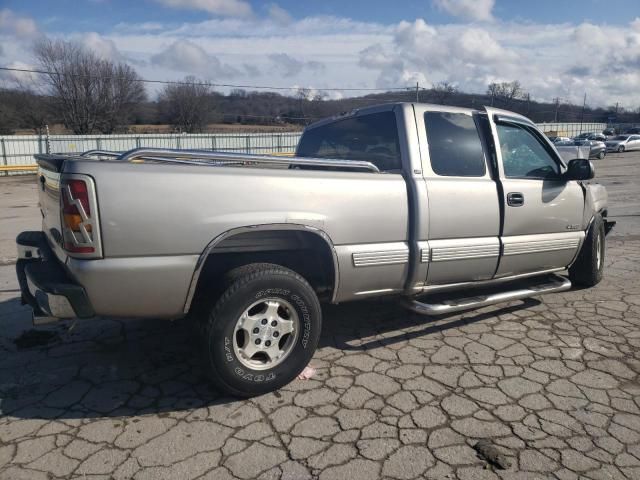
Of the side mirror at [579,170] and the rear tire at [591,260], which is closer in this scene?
the side mirror at [579,170]

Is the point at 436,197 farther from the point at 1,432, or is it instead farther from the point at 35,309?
the point at 1,432

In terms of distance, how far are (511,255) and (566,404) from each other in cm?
148

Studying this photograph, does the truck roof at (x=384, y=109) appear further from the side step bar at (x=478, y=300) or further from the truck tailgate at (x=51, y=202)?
the truck tailgate at (x=51, y=202)

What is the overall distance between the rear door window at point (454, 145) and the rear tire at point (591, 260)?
5.84 ft

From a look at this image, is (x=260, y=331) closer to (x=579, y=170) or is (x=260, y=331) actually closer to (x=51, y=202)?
(x=51, y=202)

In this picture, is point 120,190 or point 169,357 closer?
point 120,190

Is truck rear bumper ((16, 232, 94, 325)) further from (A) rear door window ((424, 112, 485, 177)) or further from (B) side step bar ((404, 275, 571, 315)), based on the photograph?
(A) rear door window ((424, 112, 485, 177))

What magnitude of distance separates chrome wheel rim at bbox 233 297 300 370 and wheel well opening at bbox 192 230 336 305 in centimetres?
30

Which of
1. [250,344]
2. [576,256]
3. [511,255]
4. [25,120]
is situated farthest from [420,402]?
[25,120]

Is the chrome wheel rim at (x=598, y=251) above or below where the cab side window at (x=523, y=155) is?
below

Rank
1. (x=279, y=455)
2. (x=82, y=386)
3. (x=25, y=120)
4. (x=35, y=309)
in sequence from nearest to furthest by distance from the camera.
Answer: (x=279, y=455), (x=35, y=309), (x=82, y=386), (x=25, y=120)

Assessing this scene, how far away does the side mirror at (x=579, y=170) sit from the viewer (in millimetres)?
4566

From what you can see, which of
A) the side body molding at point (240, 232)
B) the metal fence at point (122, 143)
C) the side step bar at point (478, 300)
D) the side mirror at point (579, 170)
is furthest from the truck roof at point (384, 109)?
the metal fence at point (122, 143)

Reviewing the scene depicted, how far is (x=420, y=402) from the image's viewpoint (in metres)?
3.15
